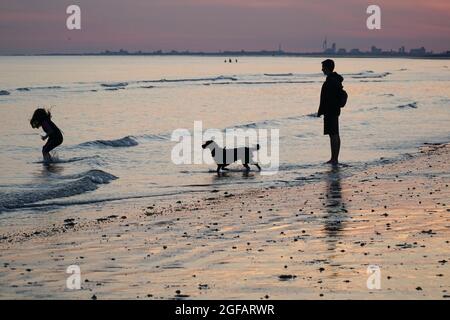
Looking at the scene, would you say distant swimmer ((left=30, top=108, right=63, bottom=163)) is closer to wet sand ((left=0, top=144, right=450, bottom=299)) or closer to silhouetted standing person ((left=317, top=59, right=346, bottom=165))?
silhouetted standing person ((left=317, top=59, right=346, bottom=165))

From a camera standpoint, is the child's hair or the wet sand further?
the child's hair

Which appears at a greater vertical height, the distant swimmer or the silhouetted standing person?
the silhouetted standing person

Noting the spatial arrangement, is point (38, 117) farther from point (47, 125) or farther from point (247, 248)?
point (247, 248)

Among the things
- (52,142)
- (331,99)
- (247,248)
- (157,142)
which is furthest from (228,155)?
(157,142)

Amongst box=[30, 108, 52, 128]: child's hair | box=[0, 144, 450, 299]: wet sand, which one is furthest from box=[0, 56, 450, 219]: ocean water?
box=[0, 144, 450, 299]: wet sand

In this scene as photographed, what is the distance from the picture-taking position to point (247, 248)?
7859 mm

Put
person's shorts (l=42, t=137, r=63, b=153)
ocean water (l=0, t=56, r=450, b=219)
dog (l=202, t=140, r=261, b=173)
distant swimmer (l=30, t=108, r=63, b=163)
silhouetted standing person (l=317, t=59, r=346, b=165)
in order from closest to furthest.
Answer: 1. ocean water (l=0, t=56, r=450, b=219)
2. dog (l=202, t=140, r=261, b=173)
3. silhouetted standing person (l=317, t=59, r=346, b=165)
4. distant swimmer (l=30, t=108, r=63, b=163)
5. person's shorts (l=42, t=137, r=63, b=153)

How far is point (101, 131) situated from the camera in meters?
26.5

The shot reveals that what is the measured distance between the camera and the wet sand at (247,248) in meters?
6.33

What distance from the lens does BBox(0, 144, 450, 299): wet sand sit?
20.8ft

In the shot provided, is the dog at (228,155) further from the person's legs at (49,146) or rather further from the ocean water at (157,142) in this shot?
the person's legs at (49,146)

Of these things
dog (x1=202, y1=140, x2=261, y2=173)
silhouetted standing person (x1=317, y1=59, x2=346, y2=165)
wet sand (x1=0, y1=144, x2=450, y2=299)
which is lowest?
wet sand (x1=0, y1=144, x2=450, y2=299)

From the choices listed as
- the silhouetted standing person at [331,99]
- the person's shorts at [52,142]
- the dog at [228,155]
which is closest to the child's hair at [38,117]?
the person's shorts at [52,142]
